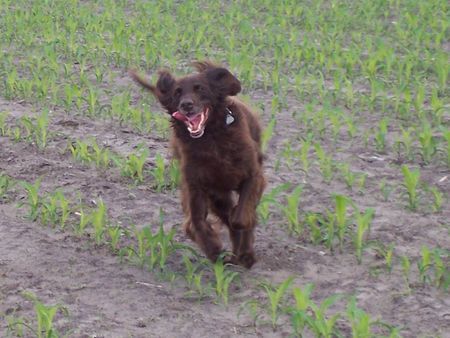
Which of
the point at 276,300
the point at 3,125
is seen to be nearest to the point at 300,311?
the point at 276,300

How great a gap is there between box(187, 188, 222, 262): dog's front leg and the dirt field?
8.3 inches

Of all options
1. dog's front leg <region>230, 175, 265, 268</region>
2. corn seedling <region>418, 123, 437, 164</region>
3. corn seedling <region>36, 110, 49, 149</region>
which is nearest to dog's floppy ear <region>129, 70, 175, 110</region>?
dog's front leg <region>230, 175, 265, 268</region>

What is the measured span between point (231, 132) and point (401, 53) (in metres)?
5.54

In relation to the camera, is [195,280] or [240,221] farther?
[240,221]

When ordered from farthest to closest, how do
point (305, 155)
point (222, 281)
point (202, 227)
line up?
point (305, 155)
point (202, 227)
point (222, 281)

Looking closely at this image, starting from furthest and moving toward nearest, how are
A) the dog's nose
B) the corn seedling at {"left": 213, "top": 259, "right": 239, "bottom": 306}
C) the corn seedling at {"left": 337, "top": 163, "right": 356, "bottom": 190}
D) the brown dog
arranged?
the corn seedling at {"left": 337, "top": 163, "right": 356, "bottom": 190} → the brown dog → the dog's nose → the corn seedling at {"left": 213, "top": 259, "right": 239, "bottom": 306}

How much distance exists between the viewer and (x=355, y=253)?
16.0 feet

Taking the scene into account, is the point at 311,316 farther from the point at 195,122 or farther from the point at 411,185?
the point at 411,185

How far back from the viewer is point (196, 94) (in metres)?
4.56

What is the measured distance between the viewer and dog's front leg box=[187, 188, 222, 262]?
467 cm

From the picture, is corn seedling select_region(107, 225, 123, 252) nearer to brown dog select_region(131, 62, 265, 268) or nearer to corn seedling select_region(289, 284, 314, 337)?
brown dog select_region(131, 62, 265, 268)

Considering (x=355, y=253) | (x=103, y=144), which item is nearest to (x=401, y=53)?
(x=103, y=144)

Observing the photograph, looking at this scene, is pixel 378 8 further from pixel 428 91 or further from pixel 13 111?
pixel 13 111

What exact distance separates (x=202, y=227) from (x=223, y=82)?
0.80 meters
